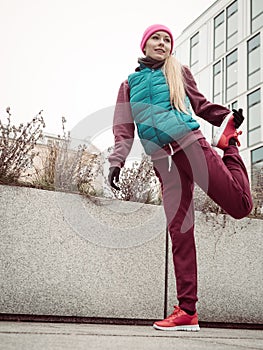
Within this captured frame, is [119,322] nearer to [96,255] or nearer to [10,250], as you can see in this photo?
[96,255]

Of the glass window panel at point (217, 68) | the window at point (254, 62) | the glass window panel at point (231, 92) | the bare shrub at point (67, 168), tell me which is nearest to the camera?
the bare shrub at point (67, 168)

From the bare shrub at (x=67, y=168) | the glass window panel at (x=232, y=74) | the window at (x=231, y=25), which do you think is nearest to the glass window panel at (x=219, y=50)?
the window at (x=231, y=25)

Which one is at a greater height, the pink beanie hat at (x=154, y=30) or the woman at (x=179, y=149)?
the pink beanie hat at (x=154, y=30)

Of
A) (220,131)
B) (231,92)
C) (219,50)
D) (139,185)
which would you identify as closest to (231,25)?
(219,50)

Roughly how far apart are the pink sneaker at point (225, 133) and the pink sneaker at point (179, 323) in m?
0.84

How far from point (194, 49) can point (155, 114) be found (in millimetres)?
21326

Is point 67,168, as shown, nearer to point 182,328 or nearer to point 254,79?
point 182,328

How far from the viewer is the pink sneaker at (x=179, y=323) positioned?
7.61 ft

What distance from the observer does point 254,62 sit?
18688 mm

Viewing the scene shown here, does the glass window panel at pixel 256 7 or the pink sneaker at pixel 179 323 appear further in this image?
the glass window panel at pixel 256 7

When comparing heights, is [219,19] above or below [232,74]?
above

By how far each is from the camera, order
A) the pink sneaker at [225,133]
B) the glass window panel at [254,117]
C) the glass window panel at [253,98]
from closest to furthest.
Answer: the pink sneaker at [225,133]
the glass window panel at [254,117]
the glass window panel at [253,98]

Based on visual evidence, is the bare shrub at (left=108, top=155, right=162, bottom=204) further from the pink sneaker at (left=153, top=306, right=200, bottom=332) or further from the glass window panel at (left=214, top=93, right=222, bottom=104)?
the glass window panel at (left=214, top=93, right=222, bottom=104)

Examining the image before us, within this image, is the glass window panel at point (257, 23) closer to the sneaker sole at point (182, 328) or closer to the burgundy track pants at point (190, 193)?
the burgundy track pants at point (190, 193)
